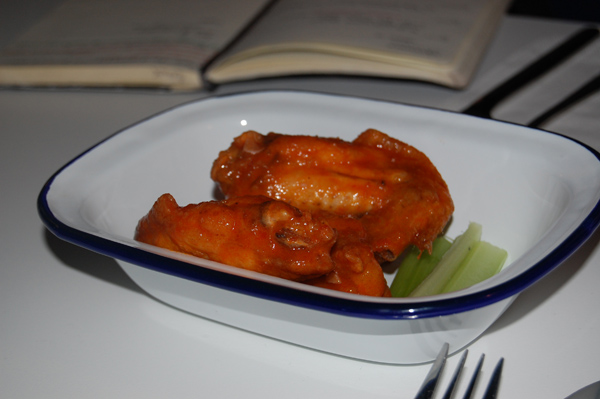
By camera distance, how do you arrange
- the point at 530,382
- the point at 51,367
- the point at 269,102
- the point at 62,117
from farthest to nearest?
the point at 62,117 < the point at 269,102 < the point at 51,367 < the point at 530,382

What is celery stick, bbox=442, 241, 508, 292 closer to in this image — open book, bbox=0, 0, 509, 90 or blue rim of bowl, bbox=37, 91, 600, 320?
blue rim of bowl, bbox=37, 91, 600, 320

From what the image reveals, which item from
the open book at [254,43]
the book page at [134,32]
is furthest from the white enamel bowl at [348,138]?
the book page at [134,32]

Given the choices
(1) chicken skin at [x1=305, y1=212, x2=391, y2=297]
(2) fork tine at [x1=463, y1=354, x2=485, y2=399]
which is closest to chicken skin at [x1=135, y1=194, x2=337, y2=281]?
(1) chicken skin at [x1=305, y1=212, x2=391, y2=297]

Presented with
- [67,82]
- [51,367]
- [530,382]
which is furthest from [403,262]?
[67,82]

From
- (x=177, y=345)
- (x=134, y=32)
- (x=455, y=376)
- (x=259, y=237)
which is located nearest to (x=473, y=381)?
(x=455, y=376)

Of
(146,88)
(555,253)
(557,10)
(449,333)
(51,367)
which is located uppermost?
(557,10)

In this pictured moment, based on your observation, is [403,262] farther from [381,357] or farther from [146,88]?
[146,88]

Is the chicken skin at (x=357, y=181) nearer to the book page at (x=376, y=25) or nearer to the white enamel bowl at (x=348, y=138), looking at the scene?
the white enamel bowl at (x=348, y=138)
